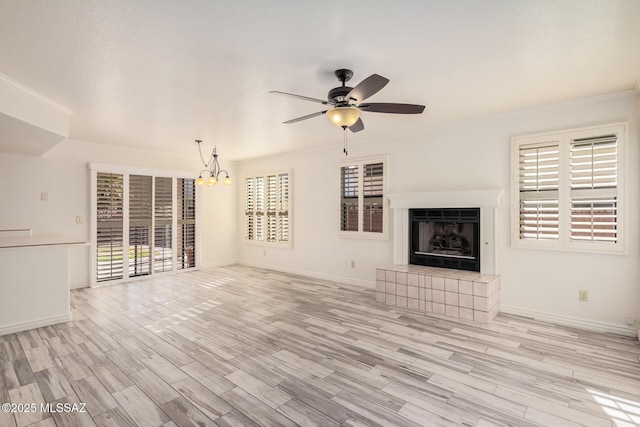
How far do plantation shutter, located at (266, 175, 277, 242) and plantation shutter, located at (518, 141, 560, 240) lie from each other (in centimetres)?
463

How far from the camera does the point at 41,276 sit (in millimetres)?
3803

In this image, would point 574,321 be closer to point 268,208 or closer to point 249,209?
point 268,208

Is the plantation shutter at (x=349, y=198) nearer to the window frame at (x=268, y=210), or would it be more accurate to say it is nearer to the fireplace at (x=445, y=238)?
the fireplace at (x=445, y=238)

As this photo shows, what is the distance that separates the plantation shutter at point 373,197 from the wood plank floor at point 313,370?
156 centimetres

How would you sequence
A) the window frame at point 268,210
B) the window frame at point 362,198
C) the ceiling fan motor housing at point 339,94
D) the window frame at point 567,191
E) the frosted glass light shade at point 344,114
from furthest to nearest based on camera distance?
the window frame at point 268,210
the window frame at point 362,198
the window frame at point 567,191
the ceiling fan motor housing at point 339,94
the frosted glass light shade at point 344,114

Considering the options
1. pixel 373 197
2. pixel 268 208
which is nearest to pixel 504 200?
pixel 373 197

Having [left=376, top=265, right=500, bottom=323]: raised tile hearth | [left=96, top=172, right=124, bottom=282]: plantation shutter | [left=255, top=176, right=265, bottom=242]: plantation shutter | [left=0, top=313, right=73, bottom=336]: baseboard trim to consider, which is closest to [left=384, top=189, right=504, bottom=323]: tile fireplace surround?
[left=376, top=265, right=500, bottom=323]: raised tile hearth

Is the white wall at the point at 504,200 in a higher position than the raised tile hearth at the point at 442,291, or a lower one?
higher

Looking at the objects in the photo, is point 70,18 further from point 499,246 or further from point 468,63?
point 499,246

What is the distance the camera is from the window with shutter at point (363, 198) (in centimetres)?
534

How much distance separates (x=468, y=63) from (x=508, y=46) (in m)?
0.33

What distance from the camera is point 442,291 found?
4.10 m

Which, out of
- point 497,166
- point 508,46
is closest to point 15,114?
point 508,46

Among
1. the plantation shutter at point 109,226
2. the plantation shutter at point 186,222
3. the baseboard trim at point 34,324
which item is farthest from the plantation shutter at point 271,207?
the baseboard trim at point 34,324
